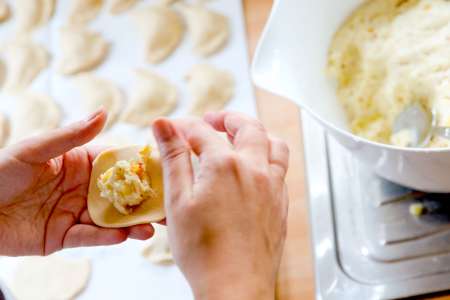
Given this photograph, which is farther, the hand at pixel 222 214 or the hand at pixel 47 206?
the hand at pixel 47 206

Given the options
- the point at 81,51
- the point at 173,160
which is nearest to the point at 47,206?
the point at 173,160

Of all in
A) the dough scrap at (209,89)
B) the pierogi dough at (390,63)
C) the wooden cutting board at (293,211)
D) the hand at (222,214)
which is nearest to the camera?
the hand at (222,214)

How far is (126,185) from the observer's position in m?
0.83

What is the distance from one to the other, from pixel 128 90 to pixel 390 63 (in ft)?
1.84

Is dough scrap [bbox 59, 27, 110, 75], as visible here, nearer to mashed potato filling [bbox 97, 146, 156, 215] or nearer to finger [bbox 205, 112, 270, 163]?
mashed potato filling [bbox 97, 146, 156, 215]

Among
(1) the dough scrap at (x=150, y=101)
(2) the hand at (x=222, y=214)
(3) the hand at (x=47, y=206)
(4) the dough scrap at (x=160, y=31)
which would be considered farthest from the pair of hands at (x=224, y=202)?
(4) the dough scrap at (x=160, y=31)

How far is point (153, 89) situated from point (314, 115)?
531mm

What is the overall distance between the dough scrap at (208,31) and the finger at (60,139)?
499 mm

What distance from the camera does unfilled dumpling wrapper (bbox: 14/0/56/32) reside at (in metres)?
1.36

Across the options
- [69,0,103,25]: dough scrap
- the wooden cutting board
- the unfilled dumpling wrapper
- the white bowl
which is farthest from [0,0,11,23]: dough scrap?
the white bowl

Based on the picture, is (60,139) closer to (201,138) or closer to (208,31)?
(201,138)

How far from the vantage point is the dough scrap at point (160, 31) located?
1.25 metres

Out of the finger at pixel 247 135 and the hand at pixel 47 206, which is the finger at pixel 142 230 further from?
the finger at pixel 247 135

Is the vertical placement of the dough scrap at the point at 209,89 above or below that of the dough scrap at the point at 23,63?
below
